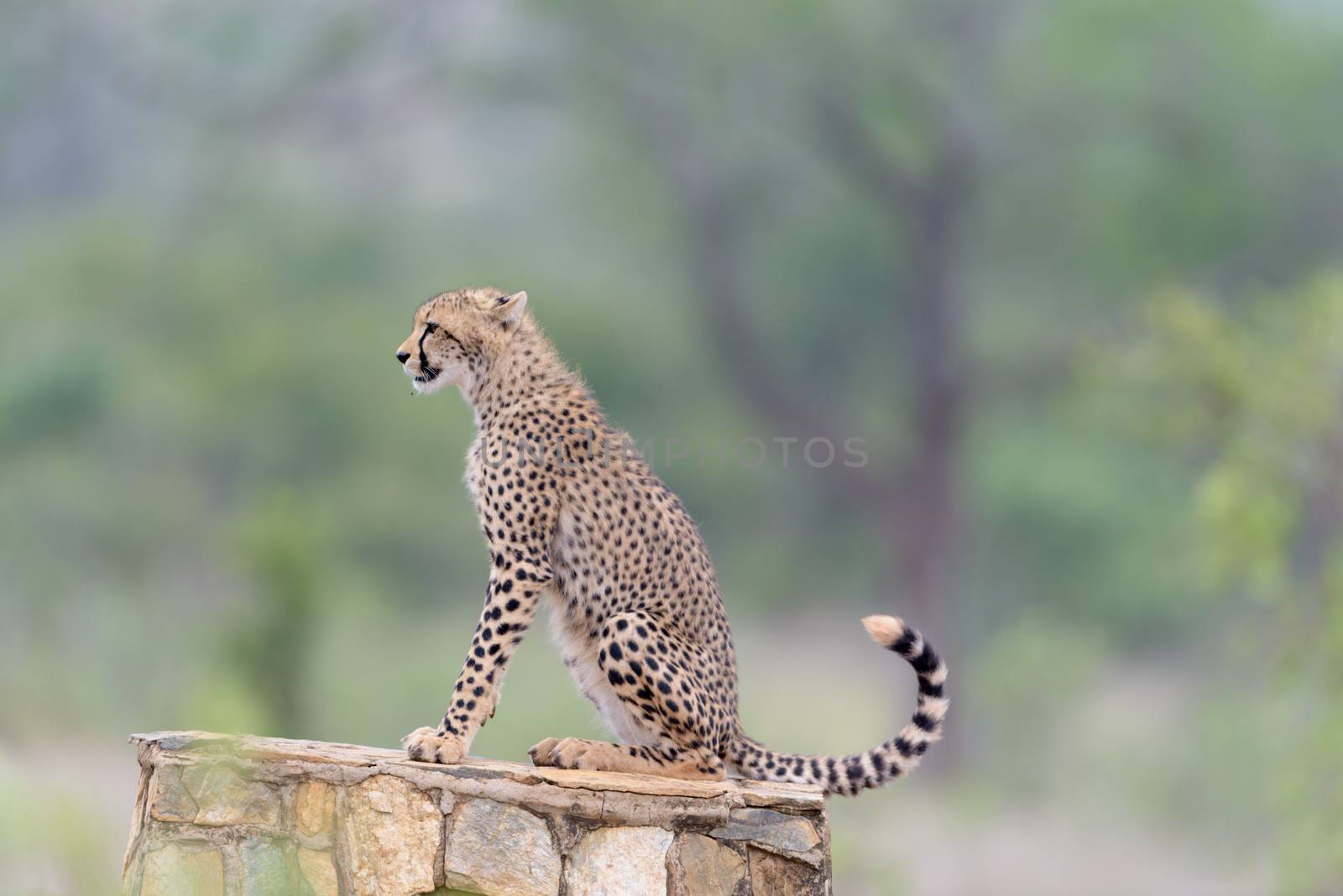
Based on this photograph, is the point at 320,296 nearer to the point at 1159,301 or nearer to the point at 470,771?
the point at 1159,301

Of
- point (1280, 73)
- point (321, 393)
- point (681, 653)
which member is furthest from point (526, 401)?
point (321, 393)

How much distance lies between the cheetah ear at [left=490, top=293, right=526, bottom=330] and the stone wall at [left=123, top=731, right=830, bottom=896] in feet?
5.30

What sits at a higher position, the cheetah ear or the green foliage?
the green foliage

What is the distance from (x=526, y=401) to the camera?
583cm

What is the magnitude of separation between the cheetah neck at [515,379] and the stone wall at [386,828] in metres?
1.34

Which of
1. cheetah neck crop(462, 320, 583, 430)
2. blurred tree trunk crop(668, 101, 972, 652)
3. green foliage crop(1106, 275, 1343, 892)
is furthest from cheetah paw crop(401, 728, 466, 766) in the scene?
blurred tree trunk crop(668, 101, 972, 652)

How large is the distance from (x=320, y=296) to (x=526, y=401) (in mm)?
18801

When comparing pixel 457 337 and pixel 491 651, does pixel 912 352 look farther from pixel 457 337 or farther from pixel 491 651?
pixel 491 651

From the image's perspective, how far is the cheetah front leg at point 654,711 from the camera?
5.36m

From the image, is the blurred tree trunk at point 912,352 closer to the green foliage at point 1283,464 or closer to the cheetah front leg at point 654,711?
the green foliage at point 1283,464

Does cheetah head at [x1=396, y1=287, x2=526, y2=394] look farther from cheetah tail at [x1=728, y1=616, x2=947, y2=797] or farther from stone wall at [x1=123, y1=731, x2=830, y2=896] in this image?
cheetah tail at [x1=728, y1=616, x2=947, y2=797]

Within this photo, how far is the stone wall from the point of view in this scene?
203 inches

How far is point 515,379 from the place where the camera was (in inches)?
232

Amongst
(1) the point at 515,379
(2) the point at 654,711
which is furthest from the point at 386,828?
(1) the point at 515,379
